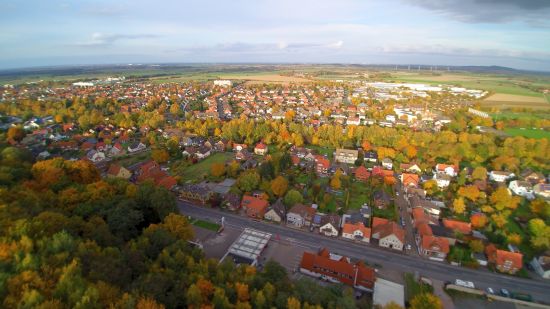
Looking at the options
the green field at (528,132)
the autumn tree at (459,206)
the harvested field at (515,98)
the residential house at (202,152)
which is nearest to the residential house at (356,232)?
the autumn tree at (459,206)

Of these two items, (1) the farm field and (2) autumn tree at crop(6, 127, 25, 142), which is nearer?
(2) autumn tree at crop(6, 127, 25, 142)

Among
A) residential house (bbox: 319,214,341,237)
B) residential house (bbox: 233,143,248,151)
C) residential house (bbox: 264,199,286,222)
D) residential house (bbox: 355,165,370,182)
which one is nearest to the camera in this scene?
residential house (bbox: 319,214,341,237)

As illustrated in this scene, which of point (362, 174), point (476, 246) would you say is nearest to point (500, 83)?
point (362, 174)

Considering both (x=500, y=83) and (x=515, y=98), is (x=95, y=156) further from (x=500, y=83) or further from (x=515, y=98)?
(x=500, y=83)

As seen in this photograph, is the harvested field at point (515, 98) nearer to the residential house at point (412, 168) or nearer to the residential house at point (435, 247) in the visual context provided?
the residential house at point (412, 168)

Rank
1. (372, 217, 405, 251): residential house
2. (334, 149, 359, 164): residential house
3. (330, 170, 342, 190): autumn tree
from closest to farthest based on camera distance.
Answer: (372, 217, 405, 251): residential house
(330, 170, 342, 190): autumn tree
(334, 149, 359, 164): residential house

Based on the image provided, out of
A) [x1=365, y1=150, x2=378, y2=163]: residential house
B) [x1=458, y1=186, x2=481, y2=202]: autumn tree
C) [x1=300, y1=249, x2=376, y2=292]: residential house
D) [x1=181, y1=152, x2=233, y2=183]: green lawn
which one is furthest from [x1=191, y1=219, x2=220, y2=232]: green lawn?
[x1=458, y1=186, x2=481, y2=202]: autumn tree

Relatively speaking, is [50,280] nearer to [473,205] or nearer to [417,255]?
[417,255]

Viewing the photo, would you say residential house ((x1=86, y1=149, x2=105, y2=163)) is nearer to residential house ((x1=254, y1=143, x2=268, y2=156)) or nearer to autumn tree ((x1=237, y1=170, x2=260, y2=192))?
residential house ((x1=254, y1=143, x2=268, y2=156))

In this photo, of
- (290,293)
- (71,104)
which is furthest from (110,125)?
(290,293)
